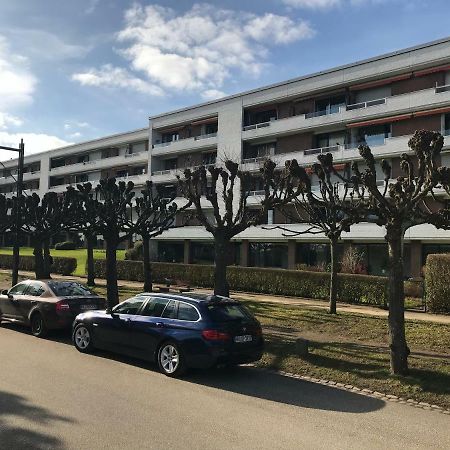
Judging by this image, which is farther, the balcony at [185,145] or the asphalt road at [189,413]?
the balcony at [185,145]

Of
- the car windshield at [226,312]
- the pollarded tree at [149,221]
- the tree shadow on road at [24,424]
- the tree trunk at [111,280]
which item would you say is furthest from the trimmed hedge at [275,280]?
the tree shadow on road at [24,424]

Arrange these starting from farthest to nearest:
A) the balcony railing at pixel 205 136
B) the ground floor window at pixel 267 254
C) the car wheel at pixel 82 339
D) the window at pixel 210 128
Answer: the window at pixel 210 128 → the balcony railing at pixel 205 136 → the ground floor window at pixel 267 254 → the car wheel at pixel 82 339

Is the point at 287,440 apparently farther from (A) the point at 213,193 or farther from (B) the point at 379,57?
(B) the point at 379,57

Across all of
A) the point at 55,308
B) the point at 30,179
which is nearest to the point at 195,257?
the point at 55,308

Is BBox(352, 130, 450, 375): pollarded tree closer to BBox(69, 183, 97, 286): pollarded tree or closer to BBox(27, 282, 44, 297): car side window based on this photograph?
BBox(27, 282, 44, 297): car side window

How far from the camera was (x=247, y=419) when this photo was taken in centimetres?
599

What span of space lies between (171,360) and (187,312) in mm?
838

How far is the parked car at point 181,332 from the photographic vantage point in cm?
800

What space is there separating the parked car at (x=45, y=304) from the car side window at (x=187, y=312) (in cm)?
408

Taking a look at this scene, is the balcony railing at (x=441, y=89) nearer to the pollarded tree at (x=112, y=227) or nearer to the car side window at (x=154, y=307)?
the pollarded tree at (x=112, y=227)

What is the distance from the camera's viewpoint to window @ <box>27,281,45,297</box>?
487 inches

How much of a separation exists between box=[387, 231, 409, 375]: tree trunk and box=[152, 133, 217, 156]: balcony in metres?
34.6

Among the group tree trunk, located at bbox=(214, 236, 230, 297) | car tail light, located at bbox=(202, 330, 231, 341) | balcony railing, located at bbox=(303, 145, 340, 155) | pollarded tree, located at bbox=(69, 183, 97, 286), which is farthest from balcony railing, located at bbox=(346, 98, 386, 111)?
car tail light, located at bbox=(202, 330, 231, 341)

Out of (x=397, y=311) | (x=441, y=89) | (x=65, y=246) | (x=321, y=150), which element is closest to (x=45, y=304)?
(x=397, y=311)
